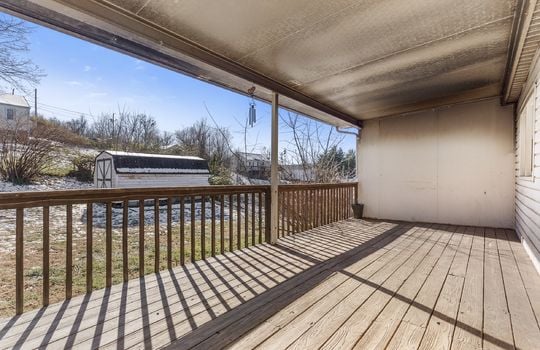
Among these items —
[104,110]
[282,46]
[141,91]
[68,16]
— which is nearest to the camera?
[68,16]

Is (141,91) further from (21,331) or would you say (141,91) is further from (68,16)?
(21,331)

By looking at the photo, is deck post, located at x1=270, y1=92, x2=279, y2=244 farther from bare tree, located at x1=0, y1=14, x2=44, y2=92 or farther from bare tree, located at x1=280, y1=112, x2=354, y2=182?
bare tree, located at x1=280, y1=112, x2=354, y2=182

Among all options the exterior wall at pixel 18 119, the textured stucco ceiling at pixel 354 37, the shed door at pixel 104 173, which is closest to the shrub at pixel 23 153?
the exterior wall at pixel 18 119

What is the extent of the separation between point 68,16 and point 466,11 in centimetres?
322

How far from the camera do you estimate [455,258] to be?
3113 mm

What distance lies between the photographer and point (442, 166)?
530 cm

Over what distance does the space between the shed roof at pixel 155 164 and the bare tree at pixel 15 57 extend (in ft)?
4.86

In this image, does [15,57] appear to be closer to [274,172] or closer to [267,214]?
[274,172]

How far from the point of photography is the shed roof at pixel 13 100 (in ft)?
10.6

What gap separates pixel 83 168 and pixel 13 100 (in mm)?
1314

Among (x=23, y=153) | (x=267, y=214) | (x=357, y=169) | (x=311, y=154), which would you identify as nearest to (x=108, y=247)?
(x=23, y=153)

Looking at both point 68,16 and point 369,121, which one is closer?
point 68,16

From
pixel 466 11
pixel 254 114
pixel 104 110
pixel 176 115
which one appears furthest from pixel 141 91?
pixel 466 11

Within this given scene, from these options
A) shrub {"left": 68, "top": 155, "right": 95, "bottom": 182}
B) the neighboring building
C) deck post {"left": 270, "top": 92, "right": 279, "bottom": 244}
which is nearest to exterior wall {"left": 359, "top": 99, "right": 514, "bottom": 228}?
the neighboring building
